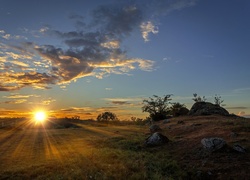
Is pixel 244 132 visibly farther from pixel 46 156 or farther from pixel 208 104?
pixel 208 104

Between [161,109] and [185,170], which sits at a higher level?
[161,109]

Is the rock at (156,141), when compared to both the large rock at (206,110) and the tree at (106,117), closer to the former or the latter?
the large rock at (206,110)

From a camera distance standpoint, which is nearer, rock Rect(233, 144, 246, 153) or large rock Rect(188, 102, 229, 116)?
rock Rect(233, 144, 246, 153)

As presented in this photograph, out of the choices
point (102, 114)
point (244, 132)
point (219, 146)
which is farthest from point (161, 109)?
point (219, 146)

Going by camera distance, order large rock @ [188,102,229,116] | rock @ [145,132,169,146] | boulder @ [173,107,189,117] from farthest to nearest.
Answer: boulder @ [173,107,189,117]
large rock @ [188,102,229,116]
rock @ [145,132,169,146]

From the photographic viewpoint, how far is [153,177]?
524 inches

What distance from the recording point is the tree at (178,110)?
196ft

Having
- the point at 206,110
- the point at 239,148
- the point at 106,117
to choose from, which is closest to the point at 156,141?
the point at 239,148

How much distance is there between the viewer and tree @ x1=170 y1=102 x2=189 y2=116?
59787 millimetres

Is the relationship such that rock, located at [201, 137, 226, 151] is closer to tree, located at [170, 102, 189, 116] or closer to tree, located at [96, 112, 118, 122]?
tree, located at [170, 102, 189, 116]

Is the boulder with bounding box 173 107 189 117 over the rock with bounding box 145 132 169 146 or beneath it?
over

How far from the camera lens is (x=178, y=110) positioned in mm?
61594

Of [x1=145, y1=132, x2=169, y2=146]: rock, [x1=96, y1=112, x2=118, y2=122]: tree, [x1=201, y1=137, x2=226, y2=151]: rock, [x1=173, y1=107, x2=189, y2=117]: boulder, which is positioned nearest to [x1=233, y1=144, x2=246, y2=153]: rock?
[x1=201, y1=137, x2=226, y2=151]: rock

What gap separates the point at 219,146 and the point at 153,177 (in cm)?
643
